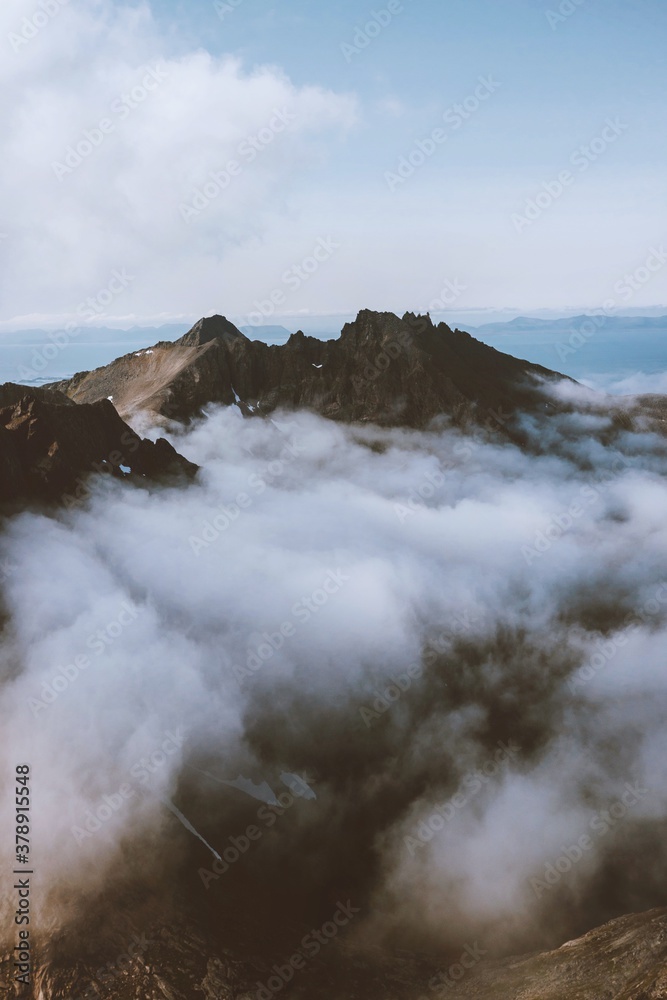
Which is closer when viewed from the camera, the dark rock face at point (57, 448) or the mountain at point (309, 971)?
the mountain at point (309, 971)

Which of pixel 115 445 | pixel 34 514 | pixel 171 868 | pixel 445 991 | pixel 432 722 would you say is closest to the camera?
pixel 445 991

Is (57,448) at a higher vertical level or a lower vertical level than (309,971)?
higher

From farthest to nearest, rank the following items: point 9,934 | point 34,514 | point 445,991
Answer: point 34,514
point 445,991
point 9,934

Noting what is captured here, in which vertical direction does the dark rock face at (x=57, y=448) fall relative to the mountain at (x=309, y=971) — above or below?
above

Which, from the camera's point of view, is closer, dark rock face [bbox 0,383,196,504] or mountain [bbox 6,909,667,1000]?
mountain [bbox 6,909,667,1000]

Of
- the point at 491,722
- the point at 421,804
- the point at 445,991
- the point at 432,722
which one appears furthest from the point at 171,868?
the point at 491,722

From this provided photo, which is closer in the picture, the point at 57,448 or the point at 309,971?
the point at 309,971

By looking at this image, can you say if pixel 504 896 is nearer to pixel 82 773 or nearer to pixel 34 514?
pixel 82 773

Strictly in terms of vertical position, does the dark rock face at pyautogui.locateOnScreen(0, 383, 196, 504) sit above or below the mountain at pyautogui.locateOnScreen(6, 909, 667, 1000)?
above
